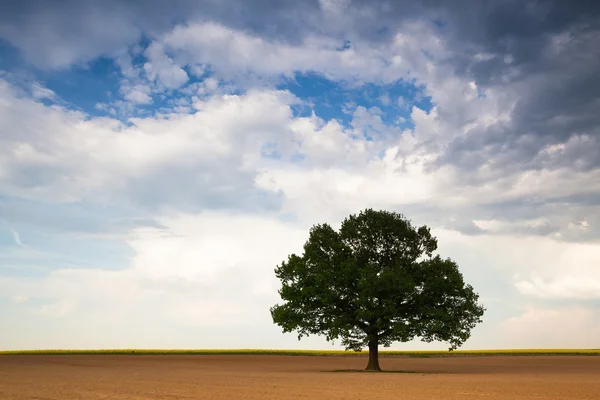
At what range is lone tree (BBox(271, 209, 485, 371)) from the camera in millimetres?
51812

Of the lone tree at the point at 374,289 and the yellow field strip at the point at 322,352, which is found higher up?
the lone tree at the point at 374,289

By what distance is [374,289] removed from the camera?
51.1 meters

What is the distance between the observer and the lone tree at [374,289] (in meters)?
51.8

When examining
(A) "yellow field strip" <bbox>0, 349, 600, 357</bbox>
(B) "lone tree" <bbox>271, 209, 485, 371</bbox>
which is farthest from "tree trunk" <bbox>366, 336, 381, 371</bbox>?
(A) "yellow field strip" <bbox>0, 349, 600, 357</bbox>

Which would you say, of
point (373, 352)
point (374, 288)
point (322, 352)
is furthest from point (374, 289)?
point (322, 352)

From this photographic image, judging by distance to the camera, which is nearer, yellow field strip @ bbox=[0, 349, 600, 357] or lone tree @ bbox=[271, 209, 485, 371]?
lone tree @ bbox=[271, 209, 485, 371]

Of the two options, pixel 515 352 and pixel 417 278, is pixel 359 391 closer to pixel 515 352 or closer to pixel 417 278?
pixel 417 278

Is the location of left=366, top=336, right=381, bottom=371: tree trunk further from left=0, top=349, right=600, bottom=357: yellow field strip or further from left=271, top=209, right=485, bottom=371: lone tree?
left=0, top=349, right=600, bottom=357: yellow field strip

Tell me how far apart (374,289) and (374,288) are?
10 cm

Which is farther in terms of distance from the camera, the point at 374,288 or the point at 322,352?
the point at 322,352

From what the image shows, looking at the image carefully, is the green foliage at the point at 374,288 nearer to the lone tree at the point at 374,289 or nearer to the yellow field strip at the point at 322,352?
the lone tree at the point at 374,289

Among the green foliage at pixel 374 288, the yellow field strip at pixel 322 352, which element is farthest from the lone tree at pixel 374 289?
the yellow field strip at pixel 322 352

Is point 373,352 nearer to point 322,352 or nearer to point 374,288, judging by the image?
point 374,288

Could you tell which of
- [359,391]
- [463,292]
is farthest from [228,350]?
[359,391]
